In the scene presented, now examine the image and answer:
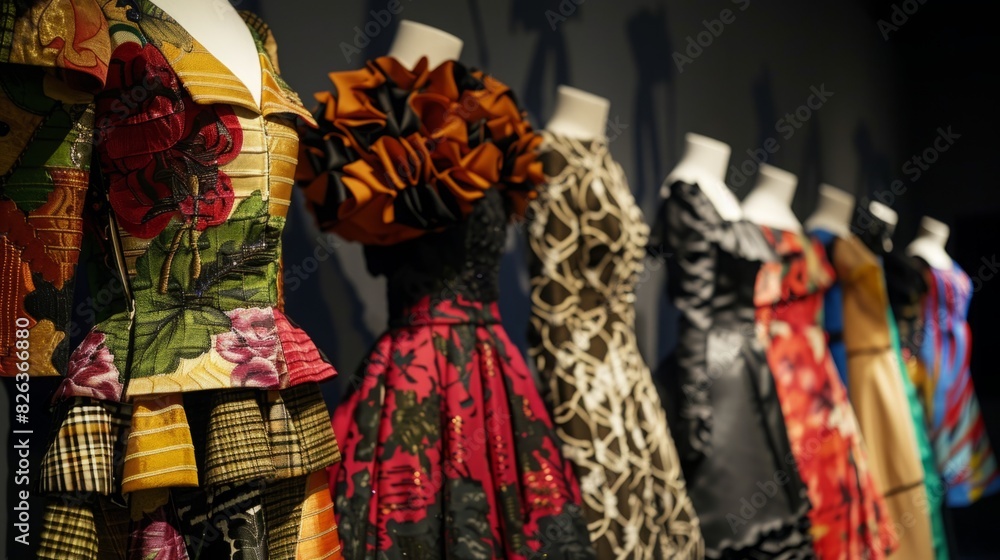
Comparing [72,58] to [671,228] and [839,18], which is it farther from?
[839,18]

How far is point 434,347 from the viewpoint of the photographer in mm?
1633

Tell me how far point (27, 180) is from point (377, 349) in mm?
698

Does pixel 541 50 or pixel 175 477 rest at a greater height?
pixel 541 50

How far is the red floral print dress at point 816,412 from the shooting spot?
7.27 feet

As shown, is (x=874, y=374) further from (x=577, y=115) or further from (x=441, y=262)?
(x=441, y=262)

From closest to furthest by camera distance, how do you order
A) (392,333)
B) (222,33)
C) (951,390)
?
(222,33) → (392,333) → (951,390)

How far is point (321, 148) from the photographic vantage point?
1564 millimetres

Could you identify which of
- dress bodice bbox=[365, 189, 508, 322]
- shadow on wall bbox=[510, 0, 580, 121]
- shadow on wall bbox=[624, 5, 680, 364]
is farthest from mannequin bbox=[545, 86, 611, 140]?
shadow on wall bbox=[624, 5, 680, 364]

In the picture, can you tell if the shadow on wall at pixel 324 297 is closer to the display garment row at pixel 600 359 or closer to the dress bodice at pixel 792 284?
the display garment row at pixel 600 359

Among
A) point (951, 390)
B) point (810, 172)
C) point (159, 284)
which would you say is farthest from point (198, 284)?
point (810, 172)

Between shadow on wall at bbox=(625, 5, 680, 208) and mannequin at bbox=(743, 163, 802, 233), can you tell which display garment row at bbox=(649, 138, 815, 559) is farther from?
shadow on wall at bbox=(625, 5, 680, 208)

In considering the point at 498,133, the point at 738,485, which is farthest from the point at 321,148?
the point at 738,485

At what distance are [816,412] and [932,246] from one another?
4.07 ft

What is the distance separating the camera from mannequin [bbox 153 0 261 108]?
1.19 m
